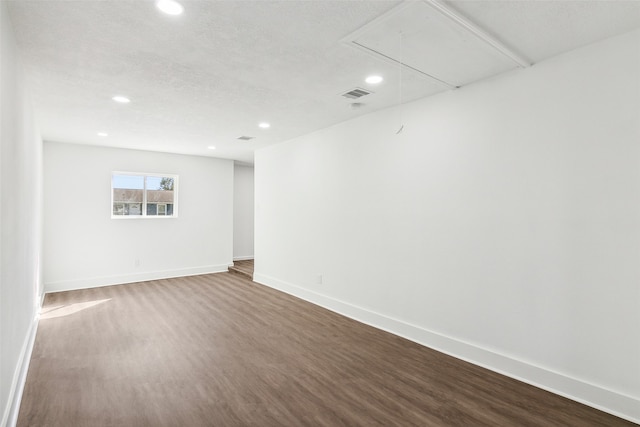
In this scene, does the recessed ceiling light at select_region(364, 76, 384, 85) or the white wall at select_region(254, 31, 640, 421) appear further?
the recessed ceiling light at select_region(364, 76, 384, 85)

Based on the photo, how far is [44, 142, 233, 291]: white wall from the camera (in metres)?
5.73

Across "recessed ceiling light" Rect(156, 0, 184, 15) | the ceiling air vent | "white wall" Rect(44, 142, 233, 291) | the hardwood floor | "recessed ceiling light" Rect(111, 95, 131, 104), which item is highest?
the ceiling air vent

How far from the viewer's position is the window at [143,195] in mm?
6352

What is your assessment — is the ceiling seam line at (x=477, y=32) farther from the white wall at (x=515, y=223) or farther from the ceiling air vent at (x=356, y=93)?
the ceiling air vent at (x=356, y=93)

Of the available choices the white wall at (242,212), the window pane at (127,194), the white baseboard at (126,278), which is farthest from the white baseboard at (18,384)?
the white wall at (242,212)

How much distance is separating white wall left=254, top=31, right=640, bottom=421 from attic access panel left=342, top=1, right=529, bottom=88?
1.06 ft

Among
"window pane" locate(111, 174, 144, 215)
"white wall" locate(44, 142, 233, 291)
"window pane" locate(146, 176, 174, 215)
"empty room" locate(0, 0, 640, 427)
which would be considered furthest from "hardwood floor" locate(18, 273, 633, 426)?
"window pane" locate(146, 176, 174, 215)

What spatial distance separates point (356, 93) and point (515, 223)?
1915 millimetres

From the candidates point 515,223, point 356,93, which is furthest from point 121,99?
point 515,223

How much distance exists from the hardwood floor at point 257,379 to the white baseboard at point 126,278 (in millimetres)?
1610

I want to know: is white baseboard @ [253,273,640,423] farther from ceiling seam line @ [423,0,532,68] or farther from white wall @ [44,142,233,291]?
white wall @ [44,142,233,291]

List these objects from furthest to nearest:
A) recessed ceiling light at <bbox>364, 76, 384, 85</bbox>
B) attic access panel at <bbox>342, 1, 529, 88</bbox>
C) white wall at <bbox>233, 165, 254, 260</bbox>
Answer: white wall at <bbox>233, 165, 254, 260</bbox> → recessed ceiling light at <bbox>364, 76, 384, 85</bbox> → attic access panel at <bbox>342, 1, 529, 88</bbox>

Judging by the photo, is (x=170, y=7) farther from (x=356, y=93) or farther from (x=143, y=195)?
(x=143, y=195)

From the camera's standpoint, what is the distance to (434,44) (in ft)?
7.86
